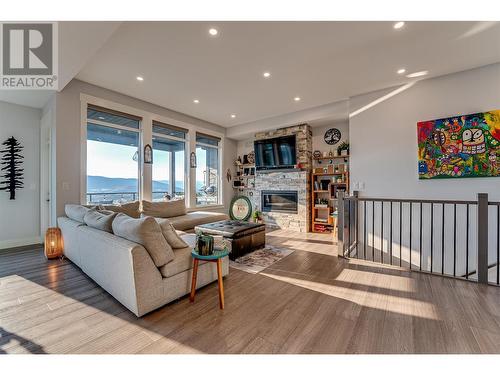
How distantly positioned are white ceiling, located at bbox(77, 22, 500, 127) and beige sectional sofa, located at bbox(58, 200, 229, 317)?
7.48 feet

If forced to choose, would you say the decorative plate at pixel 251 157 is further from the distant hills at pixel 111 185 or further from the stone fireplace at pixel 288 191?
the distant hills at pixel 111 185

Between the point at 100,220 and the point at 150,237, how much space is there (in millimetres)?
998

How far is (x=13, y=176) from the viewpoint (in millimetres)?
4250

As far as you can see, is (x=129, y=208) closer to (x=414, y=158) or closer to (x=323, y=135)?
(x=323, y=135)

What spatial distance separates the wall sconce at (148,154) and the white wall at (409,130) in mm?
4323

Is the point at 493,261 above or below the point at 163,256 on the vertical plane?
below

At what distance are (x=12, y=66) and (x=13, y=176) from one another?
7.92ft

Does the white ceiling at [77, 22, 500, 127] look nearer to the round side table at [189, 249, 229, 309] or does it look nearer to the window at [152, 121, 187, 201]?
the window at [152, 121, 187, 201]

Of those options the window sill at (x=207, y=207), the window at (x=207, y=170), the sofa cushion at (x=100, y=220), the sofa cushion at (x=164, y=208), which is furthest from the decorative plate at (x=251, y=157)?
the sofa cushion at (x=100, y=220)

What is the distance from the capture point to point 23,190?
14.5 ft

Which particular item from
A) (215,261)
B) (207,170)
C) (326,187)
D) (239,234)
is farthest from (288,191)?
(215,261)

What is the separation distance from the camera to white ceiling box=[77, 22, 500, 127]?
2534mm
